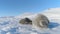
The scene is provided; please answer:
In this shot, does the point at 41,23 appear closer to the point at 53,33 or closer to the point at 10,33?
the point at 53,33

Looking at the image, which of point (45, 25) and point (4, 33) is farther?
point (45, 25)

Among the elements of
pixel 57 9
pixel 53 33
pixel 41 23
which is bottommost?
pixel 53 33

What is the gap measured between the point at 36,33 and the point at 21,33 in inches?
10.7

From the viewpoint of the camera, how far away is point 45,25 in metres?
2.96

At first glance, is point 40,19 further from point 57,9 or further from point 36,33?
point 57,9

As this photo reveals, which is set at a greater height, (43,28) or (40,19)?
(40,19)

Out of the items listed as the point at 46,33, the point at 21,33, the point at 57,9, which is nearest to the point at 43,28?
the point at 46,33

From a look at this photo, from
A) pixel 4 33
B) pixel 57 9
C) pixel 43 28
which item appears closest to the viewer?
pixel 4 33

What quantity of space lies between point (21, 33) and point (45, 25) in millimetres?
822

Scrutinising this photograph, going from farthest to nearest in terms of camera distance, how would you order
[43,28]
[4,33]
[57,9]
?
[57,9]
[43,28]
[4,33]

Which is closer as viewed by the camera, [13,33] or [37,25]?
[13,33]

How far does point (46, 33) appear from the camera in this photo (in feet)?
7.88

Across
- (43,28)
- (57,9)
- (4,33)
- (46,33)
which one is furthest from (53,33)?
(57,9)

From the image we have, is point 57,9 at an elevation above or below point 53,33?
above
